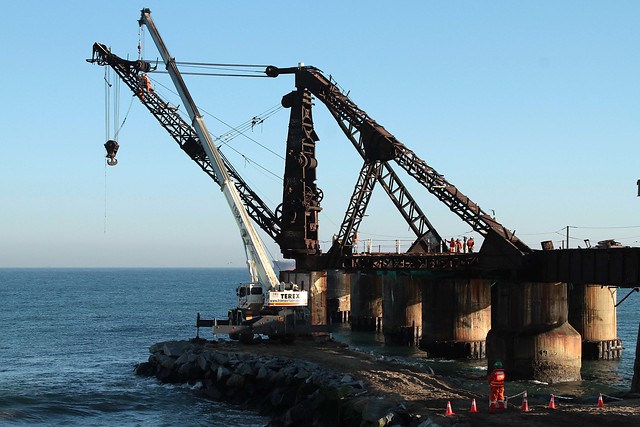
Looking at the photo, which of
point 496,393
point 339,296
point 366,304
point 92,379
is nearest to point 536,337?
point 496,393

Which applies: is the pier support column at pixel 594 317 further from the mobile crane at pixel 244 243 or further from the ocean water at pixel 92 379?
the ocean water at pixel 92 379

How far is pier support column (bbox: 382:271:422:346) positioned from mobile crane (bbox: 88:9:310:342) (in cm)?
1483

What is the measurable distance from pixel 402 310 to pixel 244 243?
17.8m

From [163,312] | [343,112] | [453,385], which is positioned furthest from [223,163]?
[163,312]

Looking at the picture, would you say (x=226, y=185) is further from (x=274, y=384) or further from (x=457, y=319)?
(x=274, y=384)

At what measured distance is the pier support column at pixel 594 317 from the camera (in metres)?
63.0

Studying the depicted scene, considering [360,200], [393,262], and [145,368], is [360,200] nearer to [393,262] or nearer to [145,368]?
[393,262]

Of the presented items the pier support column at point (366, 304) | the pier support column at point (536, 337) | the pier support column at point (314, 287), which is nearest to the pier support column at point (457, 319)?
the pier support column at point (314, 287)

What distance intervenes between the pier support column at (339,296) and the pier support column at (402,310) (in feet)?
92.2

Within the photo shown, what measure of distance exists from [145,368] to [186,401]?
10.1 m

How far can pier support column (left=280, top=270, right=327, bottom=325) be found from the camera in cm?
6122

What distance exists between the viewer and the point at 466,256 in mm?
54406

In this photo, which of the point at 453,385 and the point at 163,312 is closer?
the point at 453,385

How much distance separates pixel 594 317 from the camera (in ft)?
208
